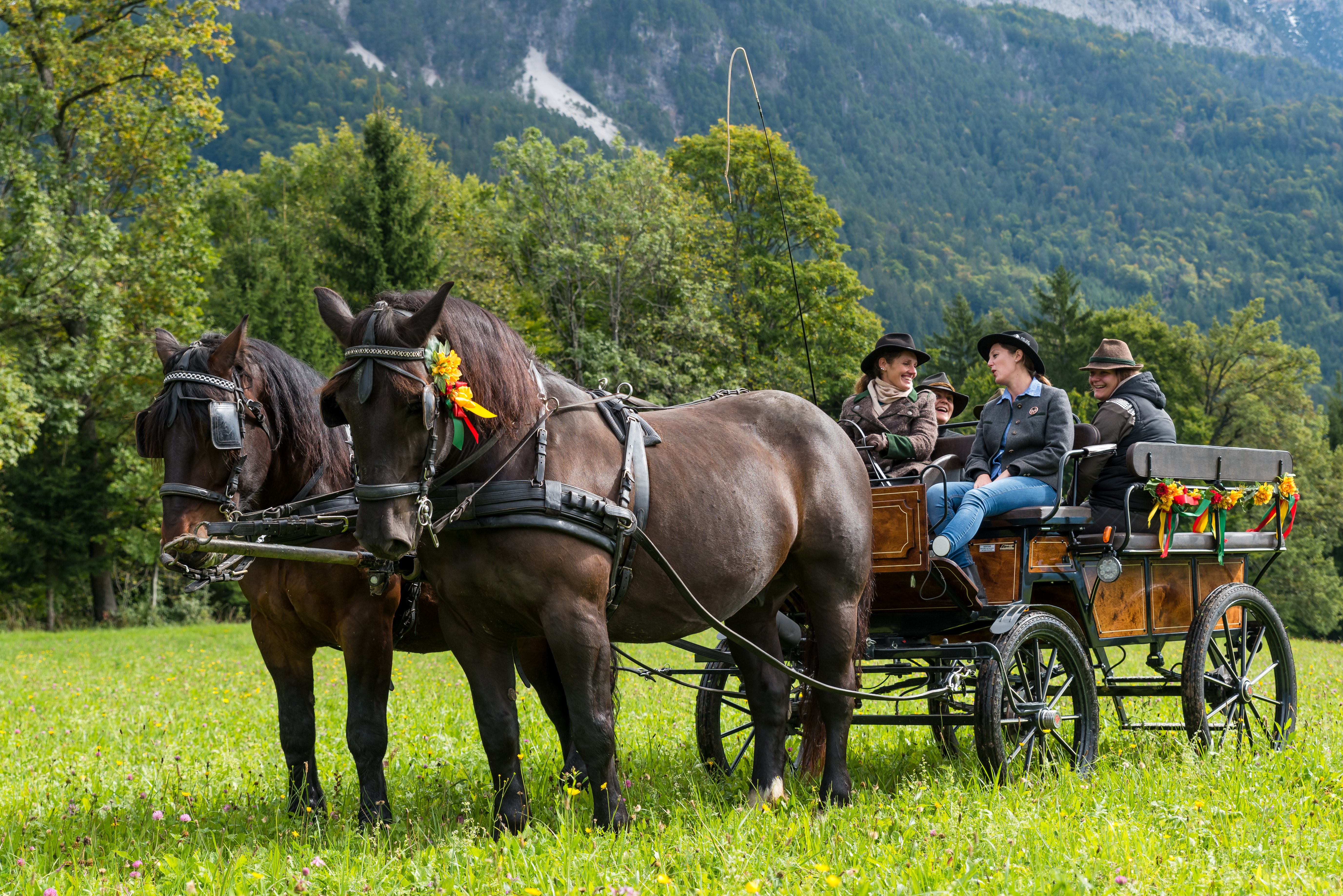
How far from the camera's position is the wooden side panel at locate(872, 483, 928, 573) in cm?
485

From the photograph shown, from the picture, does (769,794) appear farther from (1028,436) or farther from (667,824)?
(1028,436)

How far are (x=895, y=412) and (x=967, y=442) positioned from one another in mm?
690

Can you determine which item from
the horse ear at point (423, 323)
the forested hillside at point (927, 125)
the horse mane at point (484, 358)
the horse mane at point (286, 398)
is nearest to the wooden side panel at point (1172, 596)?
the horse mane at point (484, 358)

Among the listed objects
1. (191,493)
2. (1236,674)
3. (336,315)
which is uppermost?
(336,315)

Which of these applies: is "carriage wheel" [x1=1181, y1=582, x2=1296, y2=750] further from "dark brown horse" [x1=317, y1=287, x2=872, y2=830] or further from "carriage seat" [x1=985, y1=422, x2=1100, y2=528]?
"dark brown horse" [x1=317, y1=287, x2=872, y2=830]

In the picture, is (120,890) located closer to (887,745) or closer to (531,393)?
(531,393)

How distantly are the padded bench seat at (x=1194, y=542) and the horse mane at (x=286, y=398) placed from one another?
140 inches

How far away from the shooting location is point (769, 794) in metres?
4.59

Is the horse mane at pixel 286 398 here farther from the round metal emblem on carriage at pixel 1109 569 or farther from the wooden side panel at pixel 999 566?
the round metal emblem on carriage at pixel 1109 569

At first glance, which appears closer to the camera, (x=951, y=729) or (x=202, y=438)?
(x=202, y=438)

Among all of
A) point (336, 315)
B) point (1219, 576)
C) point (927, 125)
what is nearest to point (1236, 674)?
point (1219, 576)

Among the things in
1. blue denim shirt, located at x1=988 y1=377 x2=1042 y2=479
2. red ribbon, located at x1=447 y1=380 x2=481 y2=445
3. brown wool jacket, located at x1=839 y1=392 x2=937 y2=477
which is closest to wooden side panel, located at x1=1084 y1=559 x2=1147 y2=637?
blue denim shirt, located at x1=988 y1=377 x2=1042 y2=479

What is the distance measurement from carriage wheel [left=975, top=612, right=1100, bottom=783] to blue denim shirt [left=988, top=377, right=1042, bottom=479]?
3.00 ft

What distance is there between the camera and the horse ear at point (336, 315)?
3523 millimetres
